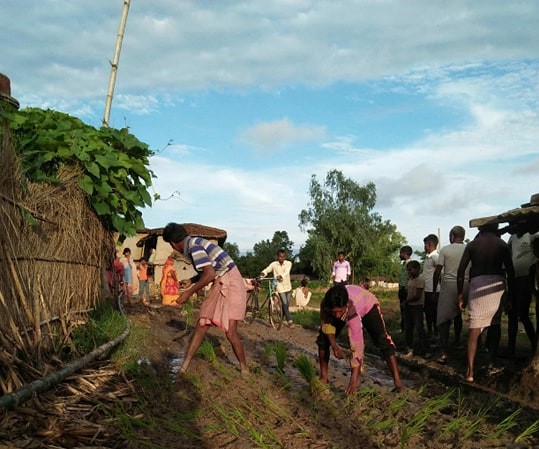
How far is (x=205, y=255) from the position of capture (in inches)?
255

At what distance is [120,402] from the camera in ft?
16.2

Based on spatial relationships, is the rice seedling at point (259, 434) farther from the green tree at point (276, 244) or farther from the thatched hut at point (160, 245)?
the green tree at point (276, 244)

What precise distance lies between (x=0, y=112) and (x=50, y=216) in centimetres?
116

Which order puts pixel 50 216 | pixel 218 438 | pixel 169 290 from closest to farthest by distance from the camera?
pixel 218 438
pixel 50 216
pixel 169 290

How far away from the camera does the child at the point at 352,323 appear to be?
18.8 feet

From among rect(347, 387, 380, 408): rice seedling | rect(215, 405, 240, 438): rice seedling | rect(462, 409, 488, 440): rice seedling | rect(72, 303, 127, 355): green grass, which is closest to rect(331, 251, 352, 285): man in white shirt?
rect(72, 303, 127, 355): green grass

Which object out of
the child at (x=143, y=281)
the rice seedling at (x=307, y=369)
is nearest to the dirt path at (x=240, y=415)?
the rice seedling at (x=307, y=369)

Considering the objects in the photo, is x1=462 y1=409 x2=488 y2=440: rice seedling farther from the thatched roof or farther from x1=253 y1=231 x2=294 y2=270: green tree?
x1=253 y1=231 x2=294 y2=270: green tree

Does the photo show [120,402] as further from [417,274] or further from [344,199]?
[344,199]

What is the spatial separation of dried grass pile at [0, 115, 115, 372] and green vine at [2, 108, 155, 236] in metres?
0.16

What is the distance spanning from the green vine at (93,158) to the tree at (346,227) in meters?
41.7

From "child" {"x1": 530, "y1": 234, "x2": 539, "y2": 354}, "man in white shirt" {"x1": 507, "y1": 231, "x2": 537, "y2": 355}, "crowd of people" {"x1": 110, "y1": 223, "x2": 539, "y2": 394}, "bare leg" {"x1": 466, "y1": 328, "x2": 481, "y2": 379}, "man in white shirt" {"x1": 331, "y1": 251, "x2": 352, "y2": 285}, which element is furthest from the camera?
"man in white shirt" {"x1": 331, "y1": 251, "x2": 352, "y2": 285}

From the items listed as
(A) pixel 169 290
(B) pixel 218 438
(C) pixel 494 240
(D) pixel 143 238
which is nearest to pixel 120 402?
(B) pixel 218 438

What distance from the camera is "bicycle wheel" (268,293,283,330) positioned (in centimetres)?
1395
